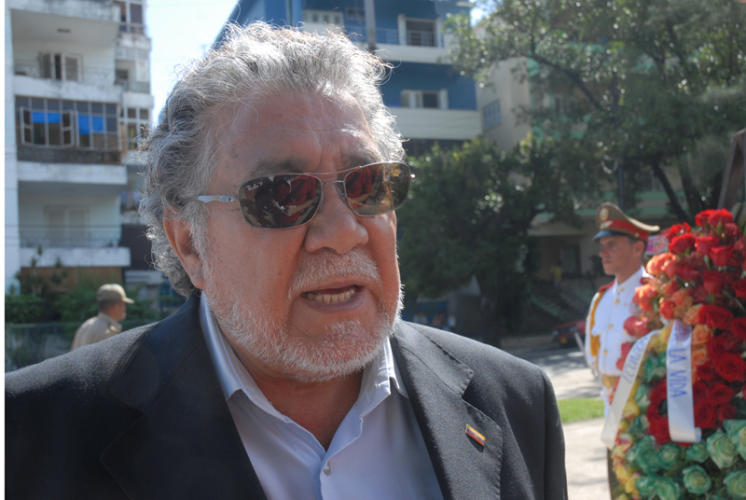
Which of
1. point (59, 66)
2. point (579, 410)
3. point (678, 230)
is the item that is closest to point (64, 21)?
point (59, 66)

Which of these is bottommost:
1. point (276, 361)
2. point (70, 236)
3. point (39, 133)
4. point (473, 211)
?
point (276, 361)

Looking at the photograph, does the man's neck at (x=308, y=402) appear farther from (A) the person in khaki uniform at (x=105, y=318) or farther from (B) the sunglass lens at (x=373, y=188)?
(A) the person in khaki uniform at (x=105, y=318)

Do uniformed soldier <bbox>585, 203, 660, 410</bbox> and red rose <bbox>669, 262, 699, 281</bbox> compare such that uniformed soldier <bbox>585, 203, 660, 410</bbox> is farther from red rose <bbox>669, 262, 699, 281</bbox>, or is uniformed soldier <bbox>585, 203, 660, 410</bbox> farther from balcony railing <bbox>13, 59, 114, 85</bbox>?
balcony railing <bbox>13, 59, 114, 85</bbox>

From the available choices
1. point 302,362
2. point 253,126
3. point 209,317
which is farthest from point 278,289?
point 253,126

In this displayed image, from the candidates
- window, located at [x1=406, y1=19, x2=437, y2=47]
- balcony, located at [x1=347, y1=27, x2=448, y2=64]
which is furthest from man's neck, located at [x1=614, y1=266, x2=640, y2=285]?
window, located at [x1=406, y1=19, x2=437, y2=47]

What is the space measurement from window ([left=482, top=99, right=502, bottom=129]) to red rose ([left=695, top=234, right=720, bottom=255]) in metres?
29.3

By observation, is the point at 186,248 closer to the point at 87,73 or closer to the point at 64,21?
the point at 64,21

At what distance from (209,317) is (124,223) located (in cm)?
2641

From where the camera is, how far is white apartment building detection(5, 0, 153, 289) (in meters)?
21.2

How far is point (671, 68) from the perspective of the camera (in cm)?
1772

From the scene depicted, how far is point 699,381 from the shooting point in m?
3.04

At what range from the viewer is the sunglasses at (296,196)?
5.57 ft

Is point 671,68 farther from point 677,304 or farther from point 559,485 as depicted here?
point 559,485

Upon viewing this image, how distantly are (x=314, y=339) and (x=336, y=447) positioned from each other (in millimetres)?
275
